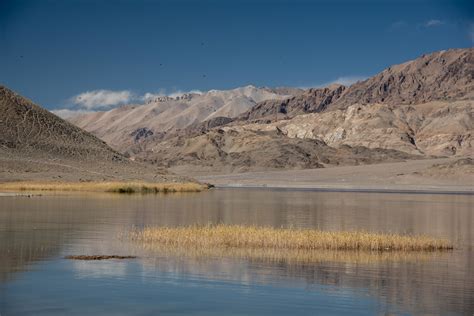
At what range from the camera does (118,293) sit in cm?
2003

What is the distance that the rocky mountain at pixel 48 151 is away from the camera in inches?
4133

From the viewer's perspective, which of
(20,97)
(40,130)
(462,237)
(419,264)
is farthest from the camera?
(20,97)

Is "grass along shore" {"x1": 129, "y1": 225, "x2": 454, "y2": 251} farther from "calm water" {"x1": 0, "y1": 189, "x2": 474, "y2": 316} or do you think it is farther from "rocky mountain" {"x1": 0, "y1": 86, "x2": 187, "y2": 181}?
"rocky mountain" {"x1": 0, "y1": 86, "x2": 187, "y2": 181}

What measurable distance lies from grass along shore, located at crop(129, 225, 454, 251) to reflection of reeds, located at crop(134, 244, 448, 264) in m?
0.60

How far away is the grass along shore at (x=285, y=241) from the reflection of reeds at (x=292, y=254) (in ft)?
1.98

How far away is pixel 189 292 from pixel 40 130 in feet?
346

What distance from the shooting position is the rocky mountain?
104975mm

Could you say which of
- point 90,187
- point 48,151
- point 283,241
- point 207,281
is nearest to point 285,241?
point 283,241

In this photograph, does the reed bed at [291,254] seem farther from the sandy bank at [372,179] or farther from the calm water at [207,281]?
the sandy bank at [372,179]

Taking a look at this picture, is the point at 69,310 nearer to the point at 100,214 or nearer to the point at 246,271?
the point at 246,271

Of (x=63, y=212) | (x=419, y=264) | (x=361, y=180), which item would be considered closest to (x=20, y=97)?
(x=361, y=180)

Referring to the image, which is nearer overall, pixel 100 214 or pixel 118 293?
pixel 118 293

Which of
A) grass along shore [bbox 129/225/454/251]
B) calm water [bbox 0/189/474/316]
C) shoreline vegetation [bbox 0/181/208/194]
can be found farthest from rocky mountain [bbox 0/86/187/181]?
grass along shore [bbox 129/225/454/251]

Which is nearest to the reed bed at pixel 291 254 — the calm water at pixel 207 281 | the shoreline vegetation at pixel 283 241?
the calm water at pixel 207 281
